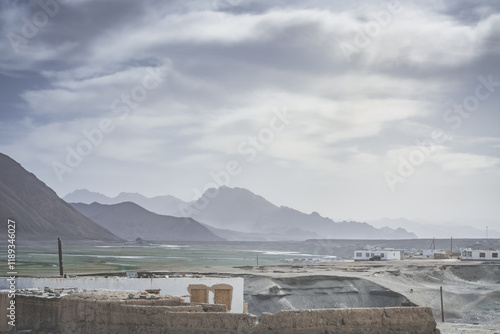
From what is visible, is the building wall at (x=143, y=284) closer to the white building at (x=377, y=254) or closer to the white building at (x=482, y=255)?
the white building at (x=482, y=255)

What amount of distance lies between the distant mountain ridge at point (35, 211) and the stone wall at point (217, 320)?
120325 millimetres

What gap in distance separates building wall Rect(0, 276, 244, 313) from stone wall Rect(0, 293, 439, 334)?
7031mm

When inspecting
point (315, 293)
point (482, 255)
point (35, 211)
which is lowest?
point (315, 293)

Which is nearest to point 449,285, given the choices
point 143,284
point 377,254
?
point 377,254

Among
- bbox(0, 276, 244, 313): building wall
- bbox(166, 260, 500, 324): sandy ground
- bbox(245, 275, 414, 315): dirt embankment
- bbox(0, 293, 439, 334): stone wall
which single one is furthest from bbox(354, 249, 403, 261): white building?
bbox(0, 293, 439, 334): stone wall

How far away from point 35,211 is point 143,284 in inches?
5161

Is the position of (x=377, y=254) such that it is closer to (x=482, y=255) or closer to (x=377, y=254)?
(x=377, y=254)

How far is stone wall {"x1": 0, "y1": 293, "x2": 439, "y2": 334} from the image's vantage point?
14.4m

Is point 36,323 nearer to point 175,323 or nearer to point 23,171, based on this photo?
point 175,323

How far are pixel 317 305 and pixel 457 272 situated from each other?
2618 centimetres

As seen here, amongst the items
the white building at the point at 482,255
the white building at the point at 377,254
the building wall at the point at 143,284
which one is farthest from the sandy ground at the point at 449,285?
the white building at the point at 377,254

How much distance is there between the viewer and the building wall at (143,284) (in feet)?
76.7

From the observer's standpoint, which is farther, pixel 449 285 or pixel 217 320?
pixel 449 285

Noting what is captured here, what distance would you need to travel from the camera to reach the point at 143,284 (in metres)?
24.7
